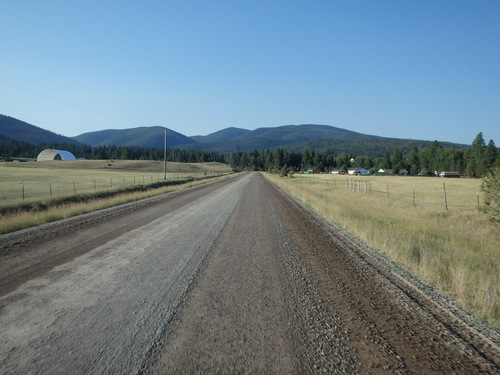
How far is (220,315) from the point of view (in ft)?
13.3

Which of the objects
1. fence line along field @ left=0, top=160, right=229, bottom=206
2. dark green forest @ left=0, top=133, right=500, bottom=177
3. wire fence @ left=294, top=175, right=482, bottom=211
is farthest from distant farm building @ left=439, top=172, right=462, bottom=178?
fence line along field @ left=0, top=160, right=229, bottom=206

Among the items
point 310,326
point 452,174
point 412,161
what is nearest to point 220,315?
point 310,326

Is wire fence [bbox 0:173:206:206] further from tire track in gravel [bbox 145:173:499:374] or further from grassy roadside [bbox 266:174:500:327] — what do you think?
grassy roadside [bbox 266:174:500:327]

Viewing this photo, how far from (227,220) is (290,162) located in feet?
525

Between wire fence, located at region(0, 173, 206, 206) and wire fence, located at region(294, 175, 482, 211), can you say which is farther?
wire fence, located at region(294, 175, 482, 211)

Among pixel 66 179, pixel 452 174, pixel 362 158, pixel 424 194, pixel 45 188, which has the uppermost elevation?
pixel 362 158

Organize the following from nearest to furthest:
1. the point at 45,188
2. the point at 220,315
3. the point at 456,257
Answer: the point at 220,315 < the point at 456,257 < the point at 45,188

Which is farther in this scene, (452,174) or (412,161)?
(412,161)

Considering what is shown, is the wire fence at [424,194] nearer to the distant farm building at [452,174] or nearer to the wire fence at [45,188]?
the wire fence at [45,188]

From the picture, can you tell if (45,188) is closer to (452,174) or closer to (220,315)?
(220,315)

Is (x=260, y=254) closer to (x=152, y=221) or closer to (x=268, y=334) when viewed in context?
(x=268, y=334)

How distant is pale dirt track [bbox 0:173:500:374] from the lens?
10.1 ft

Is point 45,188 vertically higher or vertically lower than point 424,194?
higher

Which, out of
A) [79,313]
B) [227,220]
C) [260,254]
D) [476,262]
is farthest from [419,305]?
[227,220]
